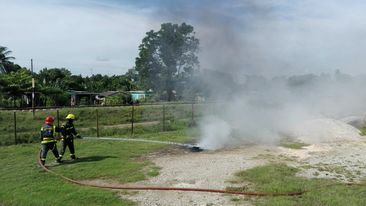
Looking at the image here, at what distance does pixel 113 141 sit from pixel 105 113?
54.8ft

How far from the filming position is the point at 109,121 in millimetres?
32219

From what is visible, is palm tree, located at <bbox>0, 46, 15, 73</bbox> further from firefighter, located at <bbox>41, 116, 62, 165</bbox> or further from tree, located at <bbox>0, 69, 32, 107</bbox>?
firefighter, located at <bbox>41, 116, 62, 165</bbox>

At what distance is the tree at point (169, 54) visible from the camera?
16812 millimetres

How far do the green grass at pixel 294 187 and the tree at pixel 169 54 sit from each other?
22.1 ft

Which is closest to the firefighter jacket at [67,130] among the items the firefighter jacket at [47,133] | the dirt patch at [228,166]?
the firefighter jacket at [47,133]

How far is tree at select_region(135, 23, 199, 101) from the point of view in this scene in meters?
16.8

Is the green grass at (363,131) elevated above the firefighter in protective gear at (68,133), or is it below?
below

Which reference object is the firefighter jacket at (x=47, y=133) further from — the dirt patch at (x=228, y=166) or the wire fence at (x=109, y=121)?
the wire fence at (x=109, y=121)

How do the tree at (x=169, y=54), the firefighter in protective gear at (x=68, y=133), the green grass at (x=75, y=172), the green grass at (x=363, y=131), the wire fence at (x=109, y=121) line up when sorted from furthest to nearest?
the wire fence at (x=109, y=121), the green grass at (x=363, y=131), the tree at (x=169, y=54), the firefighter in protective gear at (x=68, y=133), the green grass at (x=75, y=172)

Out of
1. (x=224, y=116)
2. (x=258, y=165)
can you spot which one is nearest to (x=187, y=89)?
(x=224, y=116)

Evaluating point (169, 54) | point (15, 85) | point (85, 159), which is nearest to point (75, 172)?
point (85, 159)

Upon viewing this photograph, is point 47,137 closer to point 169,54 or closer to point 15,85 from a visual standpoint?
point 169,54

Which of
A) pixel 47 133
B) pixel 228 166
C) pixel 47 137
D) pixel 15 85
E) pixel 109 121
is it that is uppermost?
pixel 15 85

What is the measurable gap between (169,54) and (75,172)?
6.92 metres
